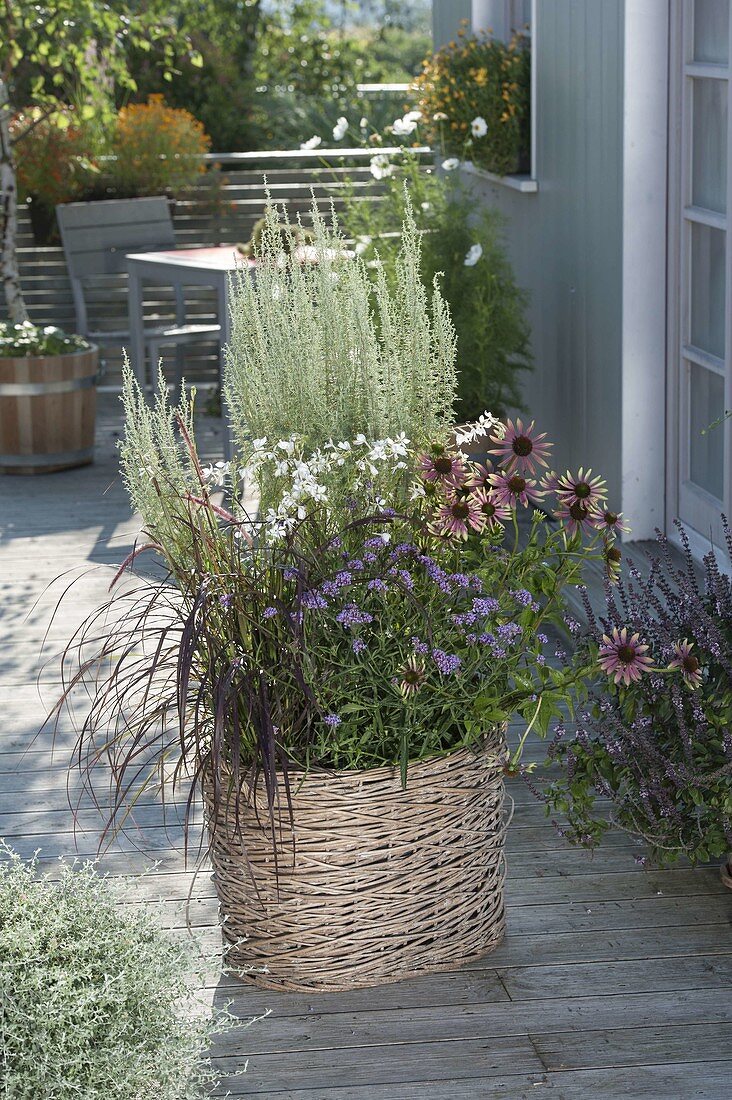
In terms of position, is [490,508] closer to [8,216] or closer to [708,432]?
[708,432]

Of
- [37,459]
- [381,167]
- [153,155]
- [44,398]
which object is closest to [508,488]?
[381,167]

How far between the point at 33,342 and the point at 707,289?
3452mm

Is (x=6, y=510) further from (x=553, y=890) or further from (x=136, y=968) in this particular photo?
(x=136, y=968)

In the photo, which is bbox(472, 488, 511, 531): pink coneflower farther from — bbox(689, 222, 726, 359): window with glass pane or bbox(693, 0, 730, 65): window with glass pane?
bbox(693, 0, 730, 65): window with glass pane

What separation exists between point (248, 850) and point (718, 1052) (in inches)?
30.4

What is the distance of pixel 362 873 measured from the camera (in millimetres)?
2166

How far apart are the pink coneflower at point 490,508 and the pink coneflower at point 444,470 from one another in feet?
0.12

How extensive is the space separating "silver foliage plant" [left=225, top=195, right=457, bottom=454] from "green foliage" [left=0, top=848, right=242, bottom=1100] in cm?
116

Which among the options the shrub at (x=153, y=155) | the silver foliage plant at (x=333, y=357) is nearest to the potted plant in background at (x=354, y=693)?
the silver foliage plant at (x=333, y=357)

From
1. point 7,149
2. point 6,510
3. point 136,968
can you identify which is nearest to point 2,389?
point 6,510

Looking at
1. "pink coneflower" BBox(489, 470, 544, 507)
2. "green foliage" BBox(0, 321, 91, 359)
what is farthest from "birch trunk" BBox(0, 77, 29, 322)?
"pink coneflower" BBox(489, 470, 544, 507)

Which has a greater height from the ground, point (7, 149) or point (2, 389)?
point (7, 149)

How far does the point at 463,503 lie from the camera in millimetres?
2268

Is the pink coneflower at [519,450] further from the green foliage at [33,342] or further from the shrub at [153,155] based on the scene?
the shrub at [153,155]
